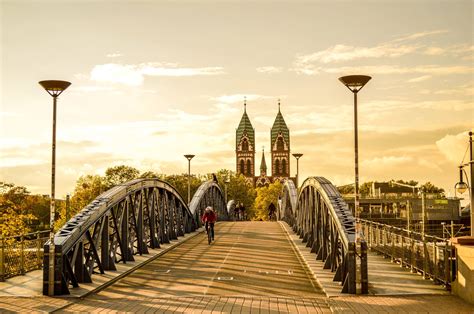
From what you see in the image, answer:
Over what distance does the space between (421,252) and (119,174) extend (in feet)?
246

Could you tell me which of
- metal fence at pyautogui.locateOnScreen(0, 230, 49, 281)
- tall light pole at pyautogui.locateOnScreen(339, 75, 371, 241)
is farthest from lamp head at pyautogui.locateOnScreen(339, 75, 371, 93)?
metal fence at pyautogui.locateOnScreen(0, 230, 49, 281)

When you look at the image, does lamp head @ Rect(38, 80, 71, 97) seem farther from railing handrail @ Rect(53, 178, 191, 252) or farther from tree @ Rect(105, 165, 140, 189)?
tree @ Rect(105, 165, 140, 189)

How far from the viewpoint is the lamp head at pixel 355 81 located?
15273 mm

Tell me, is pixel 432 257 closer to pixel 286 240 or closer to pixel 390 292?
pixel 390 292

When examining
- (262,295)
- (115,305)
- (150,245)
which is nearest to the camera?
(115,305)

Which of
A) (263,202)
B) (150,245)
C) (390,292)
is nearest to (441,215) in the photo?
(263,202)

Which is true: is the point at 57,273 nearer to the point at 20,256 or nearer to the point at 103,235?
the point at 103,235

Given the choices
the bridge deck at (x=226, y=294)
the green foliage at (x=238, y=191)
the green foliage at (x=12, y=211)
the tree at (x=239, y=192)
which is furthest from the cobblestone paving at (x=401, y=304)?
the tree at (x=239, y=192)

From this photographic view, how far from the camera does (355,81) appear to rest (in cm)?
1536

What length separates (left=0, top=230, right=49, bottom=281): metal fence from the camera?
16297mm

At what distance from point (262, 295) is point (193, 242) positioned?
547 inches

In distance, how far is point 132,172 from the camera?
295ft

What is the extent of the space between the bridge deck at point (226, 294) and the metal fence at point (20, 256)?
8.68ft

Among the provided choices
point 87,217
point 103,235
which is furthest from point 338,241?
point 87,217
